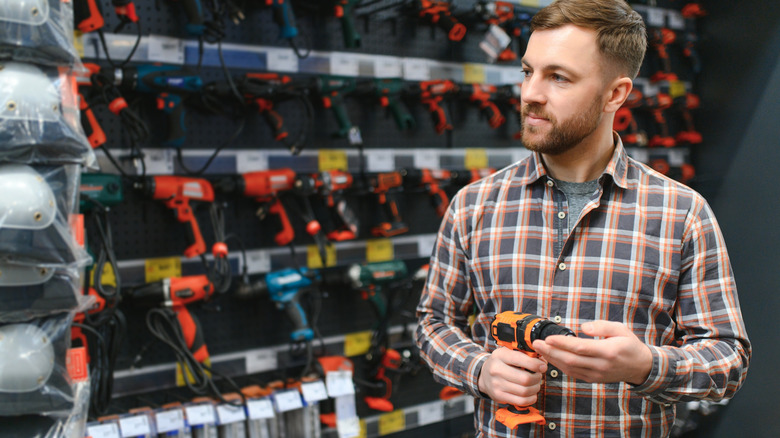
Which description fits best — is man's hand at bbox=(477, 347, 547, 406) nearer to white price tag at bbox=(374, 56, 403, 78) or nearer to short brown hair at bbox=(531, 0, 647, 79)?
short brown hair at bbox=(531, 0, 647, 79)

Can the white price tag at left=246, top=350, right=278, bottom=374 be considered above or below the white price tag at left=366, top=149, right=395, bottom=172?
below

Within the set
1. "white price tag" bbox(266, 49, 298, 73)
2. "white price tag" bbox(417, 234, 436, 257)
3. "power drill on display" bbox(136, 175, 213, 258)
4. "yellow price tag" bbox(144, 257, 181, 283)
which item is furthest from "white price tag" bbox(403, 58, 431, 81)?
"yellow price tag" bbox(144, 257, 181, 283)

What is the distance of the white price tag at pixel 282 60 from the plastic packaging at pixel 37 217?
1271 mm

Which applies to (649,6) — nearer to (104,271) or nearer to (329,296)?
(329,296)

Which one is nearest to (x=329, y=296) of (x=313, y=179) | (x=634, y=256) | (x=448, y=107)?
A: (x=313, y=179)

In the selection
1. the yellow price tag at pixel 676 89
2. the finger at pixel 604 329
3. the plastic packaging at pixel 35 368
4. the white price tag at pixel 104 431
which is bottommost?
the white price tag at pixel 104 431

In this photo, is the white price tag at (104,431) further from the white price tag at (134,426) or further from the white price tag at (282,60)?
the white price tag at (282,60)

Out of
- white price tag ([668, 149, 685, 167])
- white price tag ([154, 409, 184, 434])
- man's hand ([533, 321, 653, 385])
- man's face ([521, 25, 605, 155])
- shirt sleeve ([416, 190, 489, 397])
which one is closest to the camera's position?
man's hand ([533, 321, 653, 385])

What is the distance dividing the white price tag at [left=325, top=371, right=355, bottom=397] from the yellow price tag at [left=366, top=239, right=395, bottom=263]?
2.08 feet

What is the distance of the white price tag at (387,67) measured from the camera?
317 centimetres

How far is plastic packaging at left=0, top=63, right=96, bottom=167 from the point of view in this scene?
5.14ft

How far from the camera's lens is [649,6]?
411cm

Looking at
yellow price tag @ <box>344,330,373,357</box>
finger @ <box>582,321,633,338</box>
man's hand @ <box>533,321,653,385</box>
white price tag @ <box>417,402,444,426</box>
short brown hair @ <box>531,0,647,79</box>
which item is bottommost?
white price tag @ <box>417,402,444,426</box>

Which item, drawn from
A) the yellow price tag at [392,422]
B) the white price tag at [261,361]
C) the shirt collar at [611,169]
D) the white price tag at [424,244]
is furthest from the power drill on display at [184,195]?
the shirt collar at [611,169]
